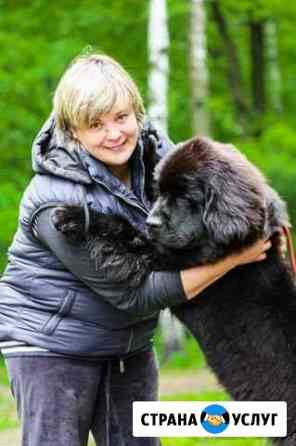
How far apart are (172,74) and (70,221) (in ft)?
43.4

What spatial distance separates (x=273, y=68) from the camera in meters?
19.9

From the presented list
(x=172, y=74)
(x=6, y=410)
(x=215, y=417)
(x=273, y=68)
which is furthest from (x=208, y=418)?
(x=273, y=68)

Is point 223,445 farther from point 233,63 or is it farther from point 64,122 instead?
point 233,63

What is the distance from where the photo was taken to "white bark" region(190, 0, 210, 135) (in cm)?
1206

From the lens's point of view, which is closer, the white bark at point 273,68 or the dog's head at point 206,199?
the dog's head at point 206,199

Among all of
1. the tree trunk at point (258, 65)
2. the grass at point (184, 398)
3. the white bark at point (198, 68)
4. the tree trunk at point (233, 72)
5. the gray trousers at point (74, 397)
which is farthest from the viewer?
the tree trunk at point (258, 65)

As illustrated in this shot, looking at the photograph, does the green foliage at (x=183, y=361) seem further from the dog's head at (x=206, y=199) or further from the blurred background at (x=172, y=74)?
the dog's head at (x=206, y=199)

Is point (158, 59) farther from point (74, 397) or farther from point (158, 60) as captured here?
point (74, 397)

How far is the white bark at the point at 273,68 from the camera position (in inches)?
745

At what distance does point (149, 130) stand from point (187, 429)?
4.28 feet

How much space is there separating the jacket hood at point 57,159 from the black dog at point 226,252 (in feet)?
0.69

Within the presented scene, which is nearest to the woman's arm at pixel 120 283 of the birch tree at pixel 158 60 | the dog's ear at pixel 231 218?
the dog's ear at pixel 231 218

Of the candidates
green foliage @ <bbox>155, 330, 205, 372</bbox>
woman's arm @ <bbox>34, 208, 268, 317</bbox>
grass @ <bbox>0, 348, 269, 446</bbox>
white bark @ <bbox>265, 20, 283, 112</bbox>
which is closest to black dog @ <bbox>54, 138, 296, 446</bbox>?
woman's arm @ <bbox>34, 208, 268, 317</bbox>

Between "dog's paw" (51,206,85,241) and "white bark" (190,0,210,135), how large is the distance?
852 cm
